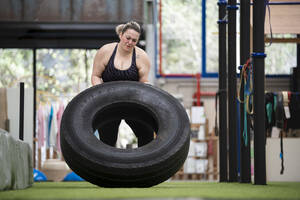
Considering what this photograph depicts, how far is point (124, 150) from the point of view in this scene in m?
4.16

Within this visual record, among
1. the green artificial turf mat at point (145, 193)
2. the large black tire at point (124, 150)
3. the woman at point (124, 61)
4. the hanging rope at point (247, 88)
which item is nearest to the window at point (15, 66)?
the hanging rope at point (247, 88)

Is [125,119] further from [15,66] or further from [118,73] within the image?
[15,66]

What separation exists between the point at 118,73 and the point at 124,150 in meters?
0.86

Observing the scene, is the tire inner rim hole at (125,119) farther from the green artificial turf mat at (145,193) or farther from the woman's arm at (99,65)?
the green artificial turf mat at (145,193)

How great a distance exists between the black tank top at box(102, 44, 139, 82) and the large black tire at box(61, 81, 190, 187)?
29cm

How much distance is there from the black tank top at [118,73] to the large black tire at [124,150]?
0.29 metres

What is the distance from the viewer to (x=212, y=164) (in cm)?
1257

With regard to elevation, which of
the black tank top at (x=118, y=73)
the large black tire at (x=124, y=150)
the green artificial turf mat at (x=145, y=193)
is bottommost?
the green artificial turf mat at (x=145, y=193)

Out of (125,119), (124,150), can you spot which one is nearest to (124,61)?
(125,119)

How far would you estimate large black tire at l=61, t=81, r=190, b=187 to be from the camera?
13.5ft

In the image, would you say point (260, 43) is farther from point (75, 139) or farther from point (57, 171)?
point (57, 171)

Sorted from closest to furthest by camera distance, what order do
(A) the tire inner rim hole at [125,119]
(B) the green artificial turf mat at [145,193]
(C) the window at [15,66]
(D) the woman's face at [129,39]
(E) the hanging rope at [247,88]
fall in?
(B) the green artificial turf mat at [145,193], (A) the tire inner rim hole at [125,119], (D) the woman's face at [129,39], (E) the hanging rope at [247,88], (C) the window at [15,66]

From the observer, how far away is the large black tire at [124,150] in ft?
13.5

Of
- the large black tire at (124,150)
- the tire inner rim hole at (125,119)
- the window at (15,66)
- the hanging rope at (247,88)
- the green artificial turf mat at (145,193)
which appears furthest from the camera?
the window at (15,66)
